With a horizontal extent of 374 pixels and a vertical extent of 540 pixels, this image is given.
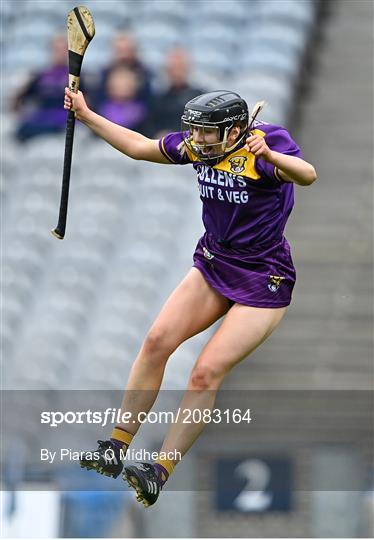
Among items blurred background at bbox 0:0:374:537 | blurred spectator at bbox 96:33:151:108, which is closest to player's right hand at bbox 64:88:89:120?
blurred background at bbox 0:0:374:537

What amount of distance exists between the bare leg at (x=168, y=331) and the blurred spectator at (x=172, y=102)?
3.61 metres

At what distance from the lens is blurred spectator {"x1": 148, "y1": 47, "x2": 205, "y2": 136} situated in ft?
28.0

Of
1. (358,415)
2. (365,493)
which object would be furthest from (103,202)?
(365,493)

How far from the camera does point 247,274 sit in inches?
194

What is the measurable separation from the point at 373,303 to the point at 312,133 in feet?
5.26

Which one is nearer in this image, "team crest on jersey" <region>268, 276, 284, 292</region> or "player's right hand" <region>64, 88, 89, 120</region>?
"player's right hand" <region>64, 88, 89, 120</region>

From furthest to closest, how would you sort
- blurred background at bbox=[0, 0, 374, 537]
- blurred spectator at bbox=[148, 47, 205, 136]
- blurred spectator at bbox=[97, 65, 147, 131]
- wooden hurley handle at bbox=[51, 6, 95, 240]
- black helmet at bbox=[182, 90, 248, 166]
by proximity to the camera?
blurred spectator at bbox=[97, 65, 147, 131]
blurred spectator at bbox=[148, 47, 205, 136]
blurred background at bbox=[0, 0, 374, 537]
wooden hurley handle at bbox=[51, 6, 95, 240]
black helmet at bbox=[182, 90, 248, 166]

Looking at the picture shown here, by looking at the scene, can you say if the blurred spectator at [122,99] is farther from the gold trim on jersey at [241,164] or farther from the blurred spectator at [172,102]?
the gold trim on jersey at [241,164]

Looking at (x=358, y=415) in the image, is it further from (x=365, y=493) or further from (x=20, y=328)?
(x=20, y=328)

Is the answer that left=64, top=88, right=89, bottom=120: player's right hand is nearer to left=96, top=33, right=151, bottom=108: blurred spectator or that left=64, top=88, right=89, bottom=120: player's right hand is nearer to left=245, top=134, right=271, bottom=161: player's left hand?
left=245, top=134, right=271, bottom=161: player's left hand

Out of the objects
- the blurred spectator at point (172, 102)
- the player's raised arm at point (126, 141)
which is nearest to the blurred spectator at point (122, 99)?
the blurred spectator at point (172, 102)

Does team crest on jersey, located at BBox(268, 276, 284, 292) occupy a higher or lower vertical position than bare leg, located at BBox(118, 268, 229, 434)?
higher

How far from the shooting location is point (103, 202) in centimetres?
923

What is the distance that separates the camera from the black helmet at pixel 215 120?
469 centimetres
